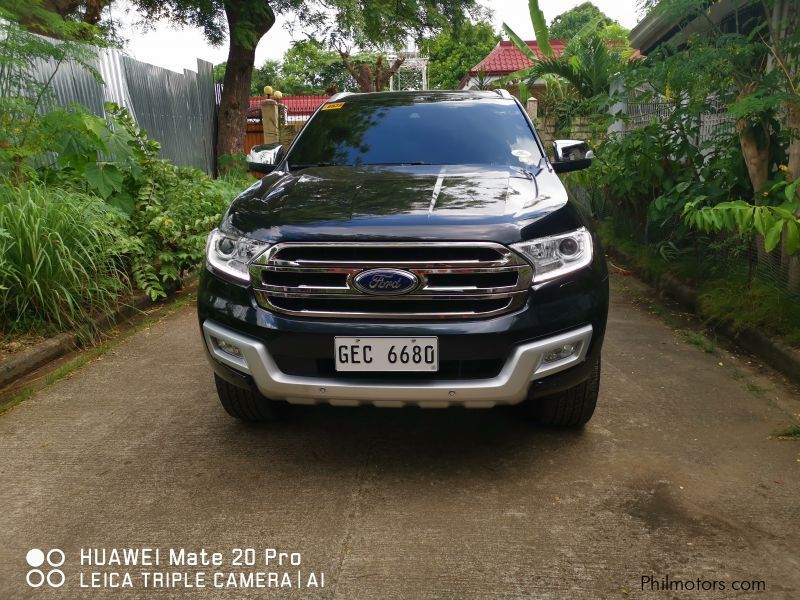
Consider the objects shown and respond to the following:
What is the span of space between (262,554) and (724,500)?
1851mm

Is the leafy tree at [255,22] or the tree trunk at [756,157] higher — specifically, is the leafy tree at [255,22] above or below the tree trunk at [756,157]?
above

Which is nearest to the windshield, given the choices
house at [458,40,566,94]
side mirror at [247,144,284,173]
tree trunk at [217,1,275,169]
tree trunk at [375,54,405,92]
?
side mirror at [247,144,284,173]

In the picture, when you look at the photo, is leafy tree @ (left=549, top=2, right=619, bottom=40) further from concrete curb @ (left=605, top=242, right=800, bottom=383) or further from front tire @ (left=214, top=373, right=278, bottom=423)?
front tire @ (left=214, top=373, right=278, bottom=423)

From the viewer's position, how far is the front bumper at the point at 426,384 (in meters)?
2.88

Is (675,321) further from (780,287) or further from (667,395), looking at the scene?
(667,395)

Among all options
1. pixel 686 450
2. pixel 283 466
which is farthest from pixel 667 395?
pixel 283 466

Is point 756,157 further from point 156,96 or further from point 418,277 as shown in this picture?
point 156,96

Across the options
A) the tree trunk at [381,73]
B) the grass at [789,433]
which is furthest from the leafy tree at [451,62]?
the grass at [789,433]

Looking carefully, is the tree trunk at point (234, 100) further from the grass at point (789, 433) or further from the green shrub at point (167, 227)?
the grass at point (789, 433)

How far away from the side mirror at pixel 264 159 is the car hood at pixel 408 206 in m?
0.89

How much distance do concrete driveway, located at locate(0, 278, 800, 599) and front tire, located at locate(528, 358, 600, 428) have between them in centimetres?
10

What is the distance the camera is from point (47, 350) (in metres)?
4.84

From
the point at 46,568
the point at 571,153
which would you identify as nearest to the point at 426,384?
the point at 46,568

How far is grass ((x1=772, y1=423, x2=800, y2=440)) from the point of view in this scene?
354 centimetres
